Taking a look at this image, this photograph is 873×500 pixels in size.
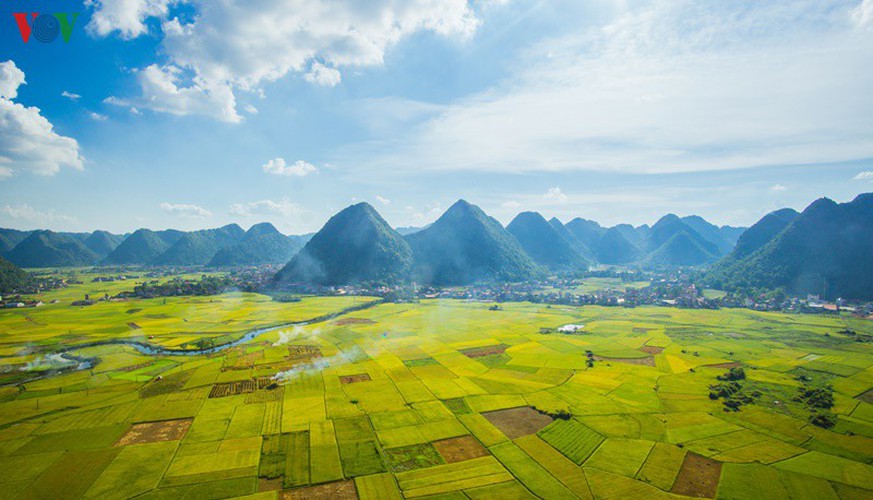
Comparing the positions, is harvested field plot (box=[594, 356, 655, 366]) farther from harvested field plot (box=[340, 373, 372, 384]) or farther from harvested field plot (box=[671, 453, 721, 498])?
harvested field plot (box=[340, 373, 372, 384])

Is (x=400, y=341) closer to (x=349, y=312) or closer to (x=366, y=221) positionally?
(x=349, y=312)

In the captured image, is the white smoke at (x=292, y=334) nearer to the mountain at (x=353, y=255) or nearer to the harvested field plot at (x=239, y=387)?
the harvested field plot at (x=239, y=387)

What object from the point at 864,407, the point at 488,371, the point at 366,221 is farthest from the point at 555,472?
the point at 366,221

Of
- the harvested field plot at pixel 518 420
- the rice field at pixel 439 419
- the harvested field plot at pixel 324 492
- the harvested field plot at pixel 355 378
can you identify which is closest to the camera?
the harvested field plot at pixel 324 492

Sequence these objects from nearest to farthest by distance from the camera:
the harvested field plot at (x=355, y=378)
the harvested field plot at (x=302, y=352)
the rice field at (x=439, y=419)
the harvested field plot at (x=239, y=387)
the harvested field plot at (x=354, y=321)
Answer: the rice field at (x=439, y=419), the harvested field plot at (x=239, y=387), the harvested field plot at (x=355, y=378), the harvested field plot at (x=302, y=352), the harvested field plot at (x=354, y=321)

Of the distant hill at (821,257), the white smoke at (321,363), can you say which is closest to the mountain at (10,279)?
the white smoke at (321,363)
